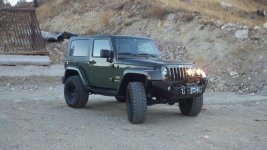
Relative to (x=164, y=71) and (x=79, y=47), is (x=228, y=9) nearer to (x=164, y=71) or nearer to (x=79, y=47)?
(x=79, y=47)

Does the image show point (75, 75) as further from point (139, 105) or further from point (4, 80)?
point (4, 80)

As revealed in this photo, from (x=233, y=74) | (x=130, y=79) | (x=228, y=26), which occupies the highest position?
(x=228, y=26)

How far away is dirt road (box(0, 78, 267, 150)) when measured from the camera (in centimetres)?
812

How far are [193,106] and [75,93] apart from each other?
10.4 ft

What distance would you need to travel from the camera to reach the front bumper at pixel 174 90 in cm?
974

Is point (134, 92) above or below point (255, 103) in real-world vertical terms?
above

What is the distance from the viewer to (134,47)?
11180 mm

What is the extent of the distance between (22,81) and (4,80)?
0.76 meters

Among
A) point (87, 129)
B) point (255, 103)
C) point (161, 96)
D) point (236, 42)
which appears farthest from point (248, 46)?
point (87, 129)

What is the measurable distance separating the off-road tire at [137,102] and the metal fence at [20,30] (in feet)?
48.1

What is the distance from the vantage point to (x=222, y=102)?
1453cm

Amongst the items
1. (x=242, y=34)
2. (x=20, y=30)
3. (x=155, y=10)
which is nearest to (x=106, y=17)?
(x=155, y=10)

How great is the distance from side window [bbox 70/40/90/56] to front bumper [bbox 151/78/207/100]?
2640mm

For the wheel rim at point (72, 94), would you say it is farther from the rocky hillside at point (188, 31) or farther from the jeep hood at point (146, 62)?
the rocky hillside at point (188, 31)
